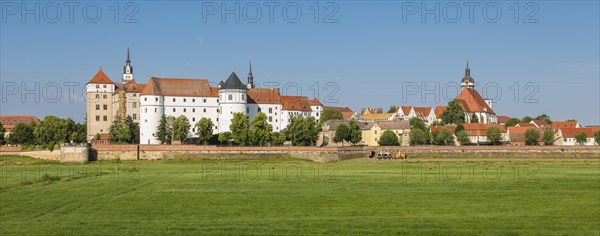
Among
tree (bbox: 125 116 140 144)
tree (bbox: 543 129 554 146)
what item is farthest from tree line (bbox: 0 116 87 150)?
tree (bbox: 543 129 554 146)

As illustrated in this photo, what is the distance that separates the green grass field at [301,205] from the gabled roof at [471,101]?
4410 inches

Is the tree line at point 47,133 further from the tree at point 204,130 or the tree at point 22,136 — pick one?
the tree at point 204,130

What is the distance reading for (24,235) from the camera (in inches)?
979

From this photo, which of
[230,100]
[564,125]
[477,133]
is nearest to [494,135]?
[477,133]

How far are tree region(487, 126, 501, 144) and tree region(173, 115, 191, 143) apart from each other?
5078 centimetres

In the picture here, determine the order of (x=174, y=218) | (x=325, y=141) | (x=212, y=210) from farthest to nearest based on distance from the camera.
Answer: (x=325, y=141), (x=212, y=210), (x=174, y=218)

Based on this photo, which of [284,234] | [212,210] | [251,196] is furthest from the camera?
[251,196]

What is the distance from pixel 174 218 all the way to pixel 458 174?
2739 cm

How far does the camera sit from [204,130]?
102 meters

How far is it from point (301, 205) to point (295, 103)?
325ft

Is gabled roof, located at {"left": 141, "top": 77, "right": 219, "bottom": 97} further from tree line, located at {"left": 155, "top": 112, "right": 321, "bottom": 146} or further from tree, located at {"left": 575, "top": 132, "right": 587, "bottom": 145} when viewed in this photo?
tree, located at {"left": 575, "top": 132, "right": 587, "bottom": 145}

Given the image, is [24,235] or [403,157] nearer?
[24,235]

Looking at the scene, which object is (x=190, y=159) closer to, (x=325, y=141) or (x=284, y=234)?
(x=325, y=141)

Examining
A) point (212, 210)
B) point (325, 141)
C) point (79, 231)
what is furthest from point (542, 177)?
point (325, 141)
